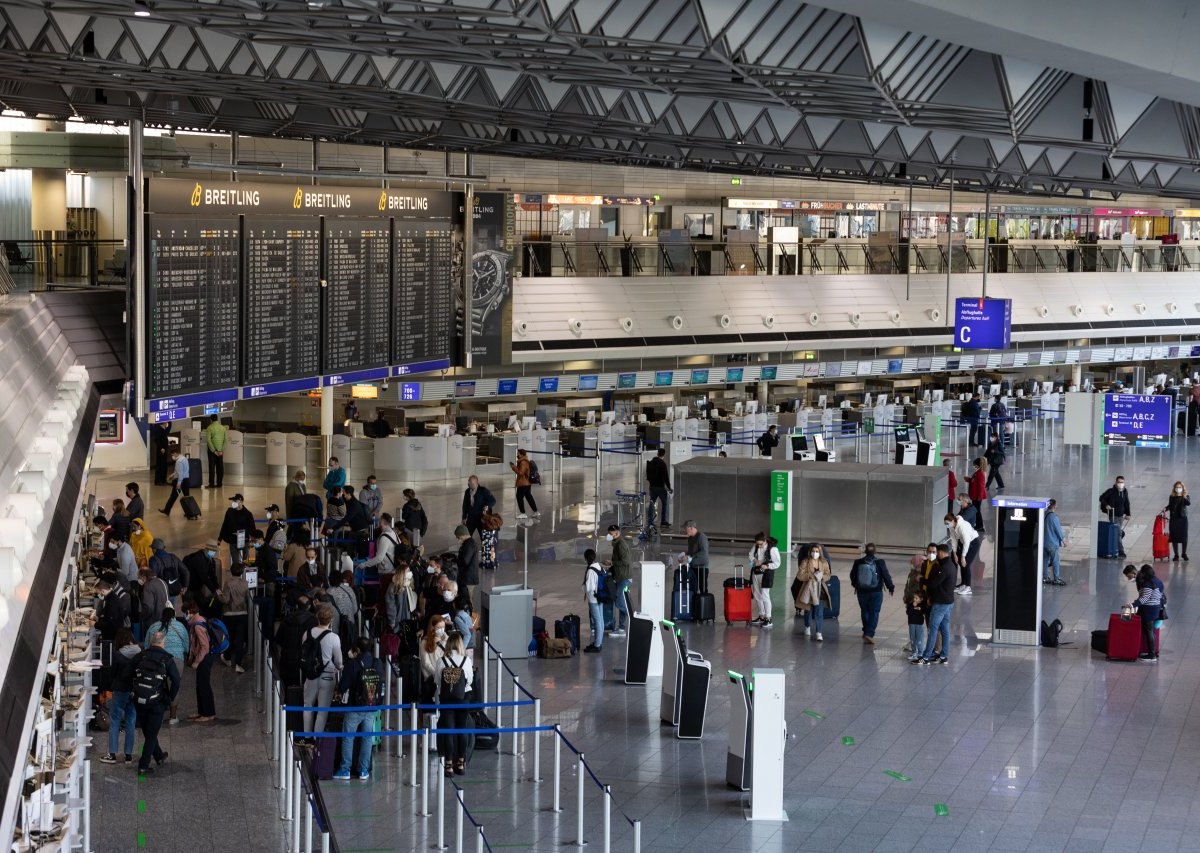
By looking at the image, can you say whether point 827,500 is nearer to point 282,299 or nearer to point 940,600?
point 940,600

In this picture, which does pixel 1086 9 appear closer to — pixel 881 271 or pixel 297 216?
pixel 297 216

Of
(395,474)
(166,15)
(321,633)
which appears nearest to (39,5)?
(166,15)

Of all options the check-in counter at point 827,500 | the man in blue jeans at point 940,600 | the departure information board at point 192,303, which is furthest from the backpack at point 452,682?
the check-in counter at point 827,500

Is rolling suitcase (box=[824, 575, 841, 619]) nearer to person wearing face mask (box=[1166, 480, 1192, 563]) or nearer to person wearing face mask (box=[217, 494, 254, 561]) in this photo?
person wearing face mask (box=[217, 494, 254, 561])

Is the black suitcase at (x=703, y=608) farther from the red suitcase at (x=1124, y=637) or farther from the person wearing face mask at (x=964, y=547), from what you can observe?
the red suitcase at (x=1124, y=637)

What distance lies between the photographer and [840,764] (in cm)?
1356

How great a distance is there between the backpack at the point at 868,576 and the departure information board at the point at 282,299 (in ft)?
20.7

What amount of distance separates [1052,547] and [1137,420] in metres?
4.22

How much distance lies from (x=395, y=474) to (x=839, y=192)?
69.1ft

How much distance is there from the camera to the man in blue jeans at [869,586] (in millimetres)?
18078

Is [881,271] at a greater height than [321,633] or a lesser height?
greater

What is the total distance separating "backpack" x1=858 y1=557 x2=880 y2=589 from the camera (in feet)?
59.3

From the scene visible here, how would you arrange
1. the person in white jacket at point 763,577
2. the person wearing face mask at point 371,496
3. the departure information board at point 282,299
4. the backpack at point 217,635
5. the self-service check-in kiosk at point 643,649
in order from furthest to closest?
the person wearing face mask at point 371,496 → the person in white jacket at point 763,577 → the departure information board at point 282,299 → the self-service check-in kiosk at point 643,649 → the backpack at point 217,635

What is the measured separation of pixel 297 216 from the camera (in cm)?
1791
